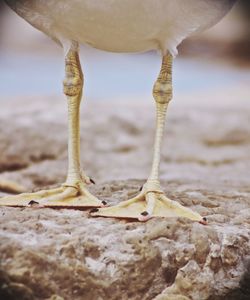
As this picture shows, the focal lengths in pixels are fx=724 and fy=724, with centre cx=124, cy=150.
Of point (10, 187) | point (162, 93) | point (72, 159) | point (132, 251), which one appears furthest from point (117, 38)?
point (10, 187)

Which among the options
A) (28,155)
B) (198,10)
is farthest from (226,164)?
(198,10)

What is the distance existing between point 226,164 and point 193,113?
0.98m

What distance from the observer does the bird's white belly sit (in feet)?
7.58

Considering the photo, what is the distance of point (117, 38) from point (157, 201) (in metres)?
0.57

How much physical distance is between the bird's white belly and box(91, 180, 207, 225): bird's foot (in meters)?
0.50

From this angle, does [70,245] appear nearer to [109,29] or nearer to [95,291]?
[95,291]

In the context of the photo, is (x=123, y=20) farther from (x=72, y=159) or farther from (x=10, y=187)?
(x=10, y=187)

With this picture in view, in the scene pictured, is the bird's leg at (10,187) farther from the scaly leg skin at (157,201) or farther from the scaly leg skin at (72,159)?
the scaly leg skin at (157,201)

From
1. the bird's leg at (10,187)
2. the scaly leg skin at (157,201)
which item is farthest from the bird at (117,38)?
the bird's leg at (10,187)

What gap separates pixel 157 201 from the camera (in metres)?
2.48

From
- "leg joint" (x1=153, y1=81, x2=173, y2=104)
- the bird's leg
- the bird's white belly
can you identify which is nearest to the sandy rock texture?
"leg joint" (x1=153, y1=81, x2=173, y2=104)

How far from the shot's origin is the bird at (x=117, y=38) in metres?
2.33

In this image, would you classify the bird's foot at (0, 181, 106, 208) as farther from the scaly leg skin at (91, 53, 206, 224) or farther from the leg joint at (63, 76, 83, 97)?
the leg joint at (63, 76, 83, 97)

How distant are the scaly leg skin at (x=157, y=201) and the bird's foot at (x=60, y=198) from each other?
0.10m
